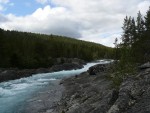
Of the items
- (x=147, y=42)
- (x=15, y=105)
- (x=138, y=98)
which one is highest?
(x=147, y=42)

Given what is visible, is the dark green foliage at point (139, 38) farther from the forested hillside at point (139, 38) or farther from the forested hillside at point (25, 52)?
the forested hillside at point (25, 52)

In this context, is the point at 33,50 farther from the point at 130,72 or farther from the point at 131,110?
the point at 131,110

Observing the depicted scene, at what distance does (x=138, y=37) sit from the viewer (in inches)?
3041

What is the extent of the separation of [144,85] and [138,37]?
61.1 meters

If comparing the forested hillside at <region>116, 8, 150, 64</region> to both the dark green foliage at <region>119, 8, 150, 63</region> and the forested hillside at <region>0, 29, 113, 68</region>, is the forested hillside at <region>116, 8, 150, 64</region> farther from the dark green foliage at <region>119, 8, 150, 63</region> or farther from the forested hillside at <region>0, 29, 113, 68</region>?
the forested hillside at <region>0, 29, 113, 68</region>

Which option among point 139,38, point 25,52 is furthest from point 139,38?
point 25,52

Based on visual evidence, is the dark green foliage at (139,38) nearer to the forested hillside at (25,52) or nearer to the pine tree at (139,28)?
the pine tree at (139,28)

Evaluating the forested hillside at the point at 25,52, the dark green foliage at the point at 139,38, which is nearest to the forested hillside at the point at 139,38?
the dark green foliage at the point at 139,38

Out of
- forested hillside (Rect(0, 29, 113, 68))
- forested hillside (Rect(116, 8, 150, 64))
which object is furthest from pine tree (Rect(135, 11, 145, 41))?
forested hillside (Rect(0, 29, 113, 68))

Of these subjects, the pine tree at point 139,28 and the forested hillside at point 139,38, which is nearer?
the forested hillside at point 139,38

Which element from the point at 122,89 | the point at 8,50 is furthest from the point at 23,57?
the point at 122,89

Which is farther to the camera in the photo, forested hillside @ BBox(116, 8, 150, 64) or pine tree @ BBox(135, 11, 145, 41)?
pine tree @ BBox(135, 11, 145, 41)

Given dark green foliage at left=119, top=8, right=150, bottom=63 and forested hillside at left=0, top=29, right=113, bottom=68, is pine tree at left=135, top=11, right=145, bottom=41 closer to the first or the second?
dark green foliage at left=119, top=8, right=150, bottom=63

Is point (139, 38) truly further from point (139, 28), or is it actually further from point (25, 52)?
point (25, 52)
